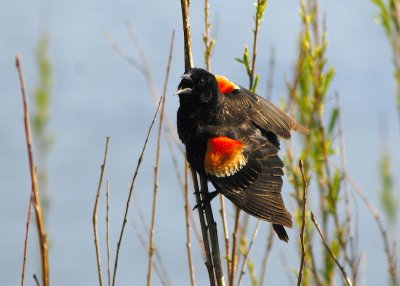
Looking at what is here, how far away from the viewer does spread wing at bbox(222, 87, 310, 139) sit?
301 cm

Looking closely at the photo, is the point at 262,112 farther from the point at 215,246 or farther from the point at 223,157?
the point at 215,246

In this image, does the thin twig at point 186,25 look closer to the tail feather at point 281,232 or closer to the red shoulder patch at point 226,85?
the red shoulder patch at point 226,85

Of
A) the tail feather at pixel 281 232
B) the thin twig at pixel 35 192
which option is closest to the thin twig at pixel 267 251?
the tail feather at pixel 281 232

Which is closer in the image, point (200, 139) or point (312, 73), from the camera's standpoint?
point (200, 139)

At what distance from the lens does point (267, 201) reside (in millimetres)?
2760

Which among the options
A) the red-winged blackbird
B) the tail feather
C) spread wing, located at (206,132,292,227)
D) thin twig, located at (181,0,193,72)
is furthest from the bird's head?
A: the tail feather

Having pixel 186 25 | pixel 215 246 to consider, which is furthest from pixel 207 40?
pixel 215 246

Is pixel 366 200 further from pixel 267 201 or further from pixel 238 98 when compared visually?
pixel 238 98

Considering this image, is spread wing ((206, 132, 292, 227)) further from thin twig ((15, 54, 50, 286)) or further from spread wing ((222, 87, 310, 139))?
thin twig ((15, 54, 50, 286))

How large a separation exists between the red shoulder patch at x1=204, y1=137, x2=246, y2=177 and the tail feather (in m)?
0.33

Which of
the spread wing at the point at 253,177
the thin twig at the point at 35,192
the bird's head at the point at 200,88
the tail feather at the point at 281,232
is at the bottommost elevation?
the thin twig at the point at 35,192

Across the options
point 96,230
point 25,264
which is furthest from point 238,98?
point 25,264

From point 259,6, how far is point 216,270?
114cm

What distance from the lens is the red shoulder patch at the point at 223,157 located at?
2773 millimetres
